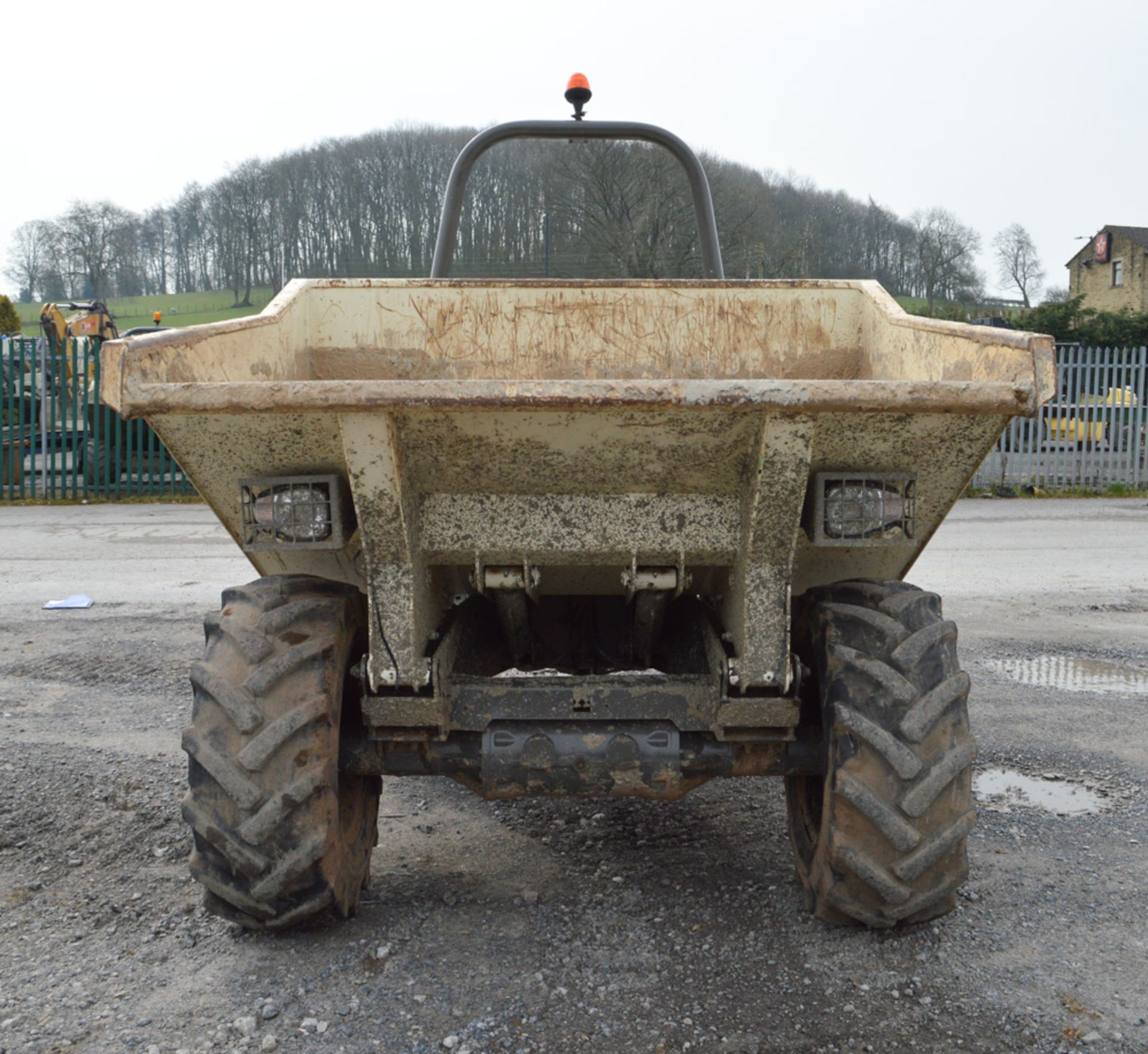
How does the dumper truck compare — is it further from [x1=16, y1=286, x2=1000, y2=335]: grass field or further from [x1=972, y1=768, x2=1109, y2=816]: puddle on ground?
[x1=16, y1=286, x2=1000, y2=335]: grass field

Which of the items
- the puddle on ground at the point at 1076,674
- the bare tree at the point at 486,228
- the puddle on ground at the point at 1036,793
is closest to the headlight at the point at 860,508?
the puddle on ground at the point at 1036,793

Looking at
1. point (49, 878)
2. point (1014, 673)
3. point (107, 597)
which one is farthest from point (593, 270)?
point (49, 878)

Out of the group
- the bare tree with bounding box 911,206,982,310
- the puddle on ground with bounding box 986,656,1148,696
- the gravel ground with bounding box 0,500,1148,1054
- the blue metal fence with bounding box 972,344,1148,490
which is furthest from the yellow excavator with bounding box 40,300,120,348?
the bare tree with bounding box 911,206,982,310

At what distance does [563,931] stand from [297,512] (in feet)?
4.24

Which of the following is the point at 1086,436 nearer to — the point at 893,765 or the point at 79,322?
the point at 893,765

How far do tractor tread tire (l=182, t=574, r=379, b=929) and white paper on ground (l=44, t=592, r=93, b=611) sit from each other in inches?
190

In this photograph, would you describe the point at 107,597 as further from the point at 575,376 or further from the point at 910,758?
the point at 910,758

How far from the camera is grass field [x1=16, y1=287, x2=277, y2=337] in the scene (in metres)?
36.6

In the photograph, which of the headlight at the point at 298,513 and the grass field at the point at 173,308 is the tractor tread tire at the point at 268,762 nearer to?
the headlight at the point at 298,513

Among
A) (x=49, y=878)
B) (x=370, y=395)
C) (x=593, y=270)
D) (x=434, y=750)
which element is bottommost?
(x=49, y=878)

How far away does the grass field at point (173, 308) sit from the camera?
120 ft

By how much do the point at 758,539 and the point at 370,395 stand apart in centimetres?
95

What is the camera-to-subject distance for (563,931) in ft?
9.34

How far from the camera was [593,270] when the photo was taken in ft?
75.6
